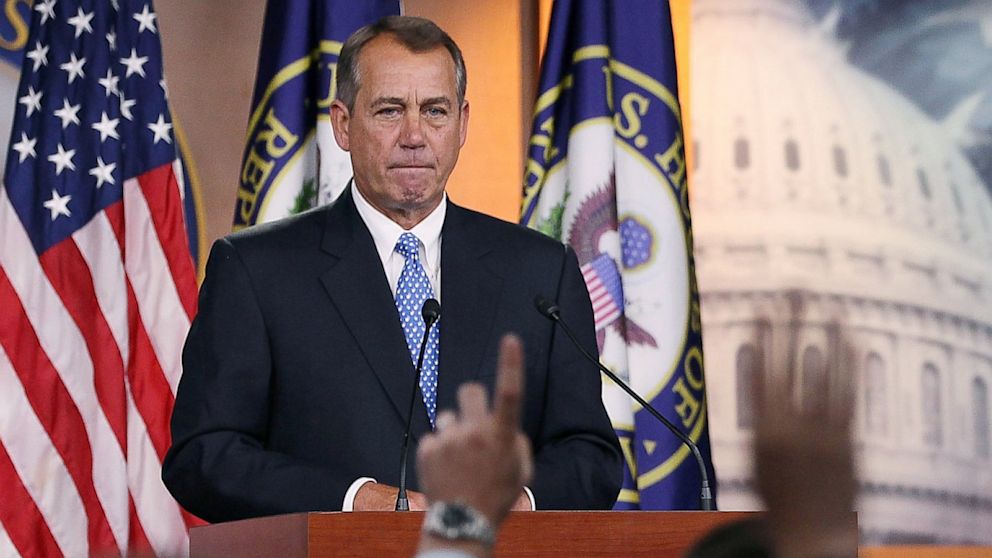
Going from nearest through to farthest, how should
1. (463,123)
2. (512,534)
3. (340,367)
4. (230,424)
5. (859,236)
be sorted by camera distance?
(512,534) < (230,424) < (340,367) < (463,123) < (859,236)

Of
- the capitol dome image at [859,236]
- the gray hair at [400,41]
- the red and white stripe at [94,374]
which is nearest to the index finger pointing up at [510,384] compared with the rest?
the gray hair at [400,41]

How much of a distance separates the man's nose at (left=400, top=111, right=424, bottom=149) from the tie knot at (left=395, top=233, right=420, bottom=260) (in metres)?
0.20

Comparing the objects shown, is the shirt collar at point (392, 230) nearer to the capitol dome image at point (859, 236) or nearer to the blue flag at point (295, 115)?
the blue flag at point (295, 115)

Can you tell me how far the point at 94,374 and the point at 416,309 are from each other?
70.0 inches

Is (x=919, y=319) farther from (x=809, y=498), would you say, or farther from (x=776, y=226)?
(x=809, y=498)

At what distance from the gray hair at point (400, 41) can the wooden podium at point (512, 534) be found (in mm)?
1260

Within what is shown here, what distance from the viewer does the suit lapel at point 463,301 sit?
2967 millimetres

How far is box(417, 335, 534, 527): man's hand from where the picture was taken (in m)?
0.98

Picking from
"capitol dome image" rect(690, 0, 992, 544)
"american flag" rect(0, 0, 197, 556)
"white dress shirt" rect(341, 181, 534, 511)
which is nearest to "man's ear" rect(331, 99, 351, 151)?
"white dress shirt" rect(341, 181, 534, 511)

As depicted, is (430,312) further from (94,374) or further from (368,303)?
(94,374)

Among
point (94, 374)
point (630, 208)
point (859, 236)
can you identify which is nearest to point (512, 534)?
point (94, 374)

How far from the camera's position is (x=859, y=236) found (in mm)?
5168

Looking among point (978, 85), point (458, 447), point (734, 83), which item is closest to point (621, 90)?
point (734, 83)

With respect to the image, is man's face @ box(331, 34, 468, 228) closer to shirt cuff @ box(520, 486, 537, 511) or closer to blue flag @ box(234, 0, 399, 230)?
shirt cuff @ box(520, 486, 537, 511)
